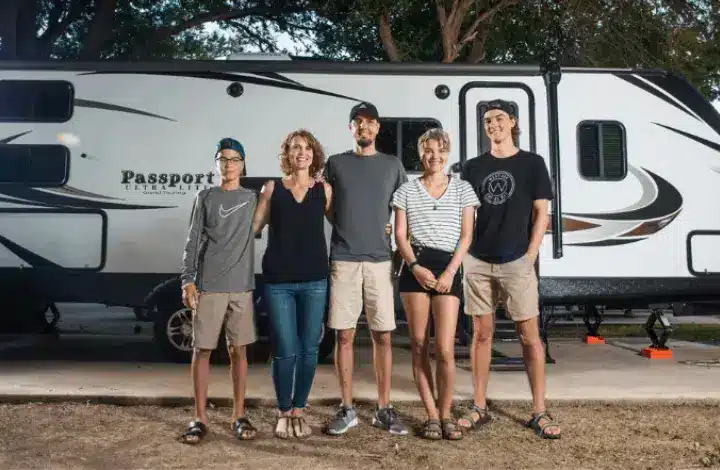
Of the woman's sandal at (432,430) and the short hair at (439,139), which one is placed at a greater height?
the short hair at (439,139)

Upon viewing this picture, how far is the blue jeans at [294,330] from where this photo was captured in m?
4.79

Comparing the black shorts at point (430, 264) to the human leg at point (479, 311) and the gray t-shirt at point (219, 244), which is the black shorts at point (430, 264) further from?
the gray t-shirt at point (219, 244)

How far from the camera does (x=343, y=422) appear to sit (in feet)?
16.4

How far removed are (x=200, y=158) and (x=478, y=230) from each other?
3255 millimetres

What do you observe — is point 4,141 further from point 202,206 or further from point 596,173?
point 596,173

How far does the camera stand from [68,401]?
601 cm

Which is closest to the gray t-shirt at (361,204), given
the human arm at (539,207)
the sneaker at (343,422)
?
the human arm at (539,207)

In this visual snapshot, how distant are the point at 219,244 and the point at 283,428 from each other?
1241 millimetres

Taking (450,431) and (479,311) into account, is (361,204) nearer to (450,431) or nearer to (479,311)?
(479,311)

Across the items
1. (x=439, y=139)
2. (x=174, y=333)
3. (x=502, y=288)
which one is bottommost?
(x=174, y=333)

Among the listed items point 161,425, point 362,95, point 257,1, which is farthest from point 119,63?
point 257,1

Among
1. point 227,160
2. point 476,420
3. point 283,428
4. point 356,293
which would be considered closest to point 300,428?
point 283,428

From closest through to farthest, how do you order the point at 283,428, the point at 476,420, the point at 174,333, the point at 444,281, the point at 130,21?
the point at 444,281 < the point at 283,428 < the point at 476,420 < the point at 174,333 < the point at 130,21

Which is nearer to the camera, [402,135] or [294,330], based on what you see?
[294,330]
